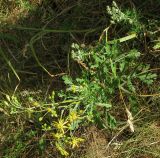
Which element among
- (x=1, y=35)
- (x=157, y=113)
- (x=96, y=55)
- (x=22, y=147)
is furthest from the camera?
(x=1, y=35)

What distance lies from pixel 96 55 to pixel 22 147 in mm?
1042

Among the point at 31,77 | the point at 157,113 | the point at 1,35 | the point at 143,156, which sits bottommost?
the point at 143,156

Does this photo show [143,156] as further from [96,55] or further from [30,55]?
[30,55]

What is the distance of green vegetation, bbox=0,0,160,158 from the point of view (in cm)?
308

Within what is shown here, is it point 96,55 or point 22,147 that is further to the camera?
point 22,147

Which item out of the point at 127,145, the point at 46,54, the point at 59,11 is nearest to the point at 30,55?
the point at 46,54

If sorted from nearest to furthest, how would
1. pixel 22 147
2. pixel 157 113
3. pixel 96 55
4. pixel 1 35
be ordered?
pixel 96 55, pixel 157 113, pixel 22 147, pixel 1 35

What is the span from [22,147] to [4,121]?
274 millimetres

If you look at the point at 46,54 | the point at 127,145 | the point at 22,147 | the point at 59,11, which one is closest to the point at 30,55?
the point at 46,54

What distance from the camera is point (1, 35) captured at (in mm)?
3926

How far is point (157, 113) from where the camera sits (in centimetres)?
334

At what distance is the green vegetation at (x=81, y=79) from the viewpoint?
308 cm

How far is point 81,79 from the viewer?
303 cm

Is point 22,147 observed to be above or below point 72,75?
below
